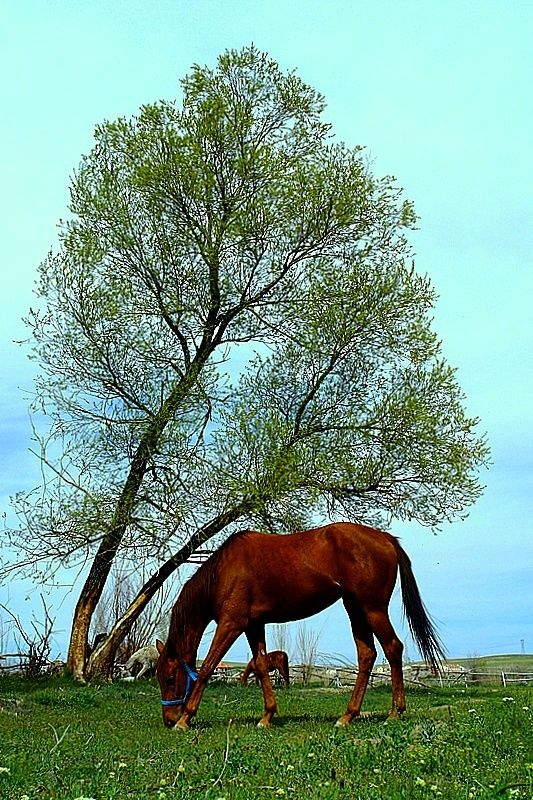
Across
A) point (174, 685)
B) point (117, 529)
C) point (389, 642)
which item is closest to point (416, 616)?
point (389, 642)

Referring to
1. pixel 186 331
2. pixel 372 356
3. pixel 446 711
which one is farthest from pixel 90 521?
pixel 446 711

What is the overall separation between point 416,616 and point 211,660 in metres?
2.58

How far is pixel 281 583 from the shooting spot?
11.1 m

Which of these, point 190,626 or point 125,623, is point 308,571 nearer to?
point 190,626

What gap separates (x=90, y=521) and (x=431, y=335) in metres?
9.21

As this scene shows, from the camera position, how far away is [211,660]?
429 inches

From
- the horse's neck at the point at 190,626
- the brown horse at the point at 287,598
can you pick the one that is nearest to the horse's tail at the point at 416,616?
the brown horse at the point at 287,598

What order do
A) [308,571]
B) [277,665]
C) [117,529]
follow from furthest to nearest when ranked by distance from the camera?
[277,665] < [117,529] < [308,571]

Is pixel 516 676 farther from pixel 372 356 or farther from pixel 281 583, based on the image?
pixel 281 583

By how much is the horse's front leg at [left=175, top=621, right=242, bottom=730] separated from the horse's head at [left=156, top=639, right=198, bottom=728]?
0.74 ft

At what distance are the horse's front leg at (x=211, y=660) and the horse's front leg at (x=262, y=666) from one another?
55cm

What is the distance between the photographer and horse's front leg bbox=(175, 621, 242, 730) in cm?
1086

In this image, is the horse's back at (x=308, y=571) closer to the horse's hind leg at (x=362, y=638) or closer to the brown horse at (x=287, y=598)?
the brown horse at (x=287, y=598)

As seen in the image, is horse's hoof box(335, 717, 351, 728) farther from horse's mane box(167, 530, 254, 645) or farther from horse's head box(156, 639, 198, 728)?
horse's mane box(167, 530, 254, 645)
